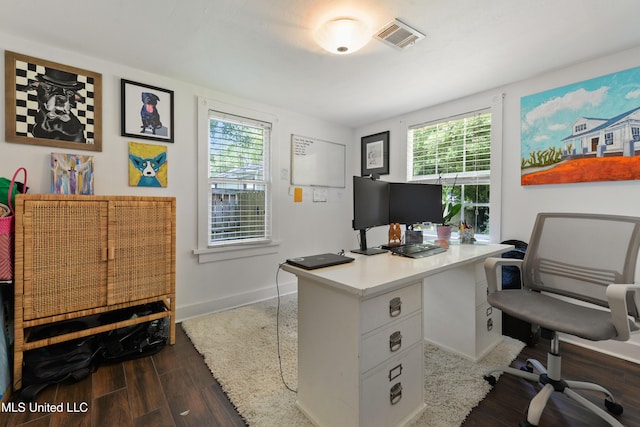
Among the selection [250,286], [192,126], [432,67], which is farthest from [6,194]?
[432,67]

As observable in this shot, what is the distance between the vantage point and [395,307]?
1337mm

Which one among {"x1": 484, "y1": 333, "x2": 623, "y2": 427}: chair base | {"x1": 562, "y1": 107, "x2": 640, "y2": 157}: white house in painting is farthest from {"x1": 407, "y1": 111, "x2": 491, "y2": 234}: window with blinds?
{"x1": 484, "y1": 333, "x2": 623, "y2": 427}: chair base

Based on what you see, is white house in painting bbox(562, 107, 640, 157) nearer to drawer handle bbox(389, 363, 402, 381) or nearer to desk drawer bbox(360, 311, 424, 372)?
desk drawer bbox(360, 311, 424, 372)

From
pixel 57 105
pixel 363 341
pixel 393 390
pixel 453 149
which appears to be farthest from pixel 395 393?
pixel 57 105

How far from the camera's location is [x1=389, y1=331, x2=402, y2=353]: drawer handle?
4.33ft

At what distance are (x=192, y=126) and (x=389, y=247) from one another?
2.15 metres

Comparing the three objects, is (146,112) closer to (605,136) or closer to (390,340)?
(390,340)

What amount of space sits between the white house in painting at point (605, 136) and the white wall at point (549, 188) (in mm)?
253

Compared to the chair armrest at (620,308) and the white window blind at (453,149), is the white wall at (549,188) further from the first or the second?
the chair armrest at (620,308)

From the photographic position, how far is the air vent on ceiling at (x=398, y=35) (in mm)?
1748

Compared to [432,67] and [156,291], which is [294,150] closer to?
[432,67]

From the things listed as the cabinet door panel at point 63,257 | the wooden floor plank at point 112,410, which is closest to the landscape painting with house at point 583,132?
the wooden floor plank at point 112,410

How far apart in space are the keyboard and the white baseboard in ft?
5.89

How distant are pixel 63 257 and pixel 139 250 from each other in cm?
41
